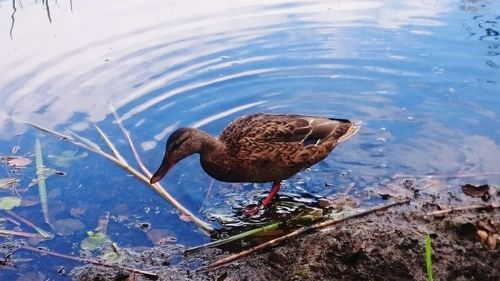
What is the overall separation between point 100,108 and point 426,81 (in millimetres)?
2961

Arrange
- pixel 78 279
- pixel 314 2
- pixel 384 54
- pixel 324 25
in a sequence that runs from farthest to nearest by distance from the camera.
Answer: pixel 314 2 → pixel 324 25 → pixel 384 54 → pixel 78 279

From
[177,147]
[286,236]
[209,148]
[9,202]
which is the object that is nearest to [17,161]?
[9,202]

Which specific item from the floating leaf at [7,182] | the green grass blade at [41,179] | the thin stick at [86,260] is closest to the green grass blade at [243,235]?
the thin stick at [86,260]

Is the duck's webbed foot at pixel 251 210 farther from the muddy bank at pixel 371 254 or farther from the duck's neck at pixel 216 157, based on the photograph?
the muddy bank at pixel 371 254

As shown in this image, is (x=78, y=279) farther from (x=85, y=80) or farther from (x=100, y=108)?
(x=85, y=80)

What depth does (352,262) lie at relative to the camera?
354cm

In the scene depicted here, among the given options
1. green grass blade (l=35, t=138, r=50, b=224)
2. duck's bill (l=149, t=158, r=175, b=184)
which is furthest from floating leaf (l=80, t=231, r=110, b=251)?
duck's bill (l=149, t=158, r=175, b=184)

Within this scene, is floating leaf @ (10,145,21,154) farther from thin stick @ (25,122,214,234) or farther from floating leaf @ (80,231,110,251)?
floating leaf @ (80,231,110,251)

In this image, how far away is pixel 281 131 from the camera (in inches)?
177

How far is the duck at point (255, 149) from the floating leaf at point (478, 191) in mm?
977

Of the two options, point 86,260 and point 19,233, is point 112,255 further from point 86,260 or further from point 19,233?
point 19,233

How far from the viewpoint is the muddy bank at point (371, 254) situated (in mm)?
3412

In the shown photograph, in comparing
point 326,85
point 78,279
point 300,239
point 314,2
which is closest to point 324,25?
point 314,2

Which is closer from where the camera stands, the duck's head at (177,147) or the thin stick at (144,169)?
the thin stick at (144,169)
